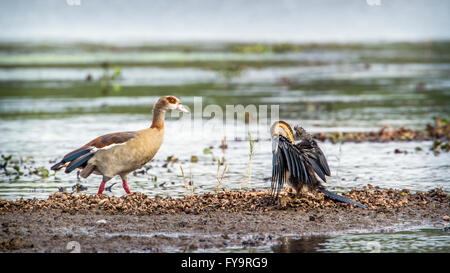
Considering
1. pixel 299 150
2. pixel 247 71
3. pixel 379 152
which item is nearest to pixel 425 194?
pixel 299 150

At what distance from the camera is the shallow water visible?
1207 cm

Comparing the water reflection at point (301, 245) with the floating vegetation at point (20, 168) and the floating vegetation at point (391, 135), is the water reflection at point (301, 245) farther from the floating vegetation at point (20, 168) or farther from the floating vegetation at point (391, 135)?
the floating vegetation at point (391, 135)

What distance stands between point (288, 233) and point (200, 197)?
6.09 feet

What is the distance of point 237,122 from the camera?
19.7 m

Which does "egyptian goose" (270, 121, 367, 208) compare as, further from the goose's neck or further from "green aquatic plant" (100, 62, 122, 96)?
"green aquatic plant" (100, 62, 122, 96)

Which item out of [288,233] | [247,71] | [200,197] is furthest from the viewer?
[247,71]

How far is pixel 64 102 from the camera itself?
25609 millimetres

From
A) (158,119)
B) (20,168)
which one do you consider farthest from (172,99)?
(20,168)

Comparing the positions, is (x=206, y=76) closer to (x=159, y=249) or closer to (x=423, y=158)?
(x=423, y=158)

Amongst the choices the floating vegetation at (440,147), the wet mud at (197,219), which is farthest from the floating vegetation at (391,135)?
the wet mud at (197,219)

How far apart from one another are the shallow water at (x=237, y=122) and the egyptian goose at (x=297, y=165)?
4.16 ft

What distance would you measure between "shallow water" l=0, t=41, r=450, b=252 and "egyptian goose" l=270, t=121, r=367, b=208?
1.27 m

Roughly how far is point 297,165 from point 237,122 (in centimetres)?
1034

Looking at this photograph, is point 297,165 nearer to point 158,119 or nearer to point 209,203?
point 209,203
